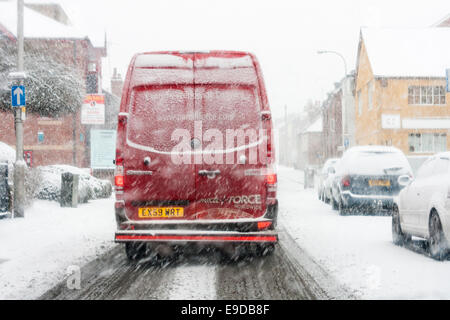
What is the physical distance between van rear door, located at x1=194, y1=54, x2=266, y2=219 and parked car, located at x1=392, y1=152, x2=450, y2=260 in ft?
7.83

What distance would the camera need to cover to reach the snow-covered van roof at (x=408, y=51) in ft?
119

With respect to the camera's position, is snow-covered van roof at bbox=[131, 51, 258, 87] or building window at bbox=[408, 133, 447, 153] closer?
snow-covered van roof at bbox=[131, 51, 258, 87]

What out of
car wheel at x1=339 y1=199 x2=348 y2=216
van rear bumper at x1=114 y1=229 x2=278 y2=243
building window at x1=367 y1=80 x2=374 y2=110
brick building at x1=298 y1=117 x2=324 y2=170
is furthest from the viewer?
brick building at x1=298 y1=117 x2=324 y2=170

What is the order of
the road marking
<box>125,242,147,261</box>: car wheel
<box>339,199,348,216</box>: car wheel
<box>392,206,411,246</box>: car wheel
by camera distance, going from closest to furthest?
the road marking, <box>125,242,147,261</box>: car wheel, <box>392,206,411,246</box>: car wheel, <box>339,199,348,216</box>: car wheel

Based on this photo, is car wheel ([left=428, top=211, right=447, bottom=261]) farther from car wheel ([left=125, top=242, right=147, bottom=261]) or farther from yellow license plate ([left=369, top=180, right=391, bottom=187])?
yellow license plate ([left=369, top=180, right=391, bottom=187])

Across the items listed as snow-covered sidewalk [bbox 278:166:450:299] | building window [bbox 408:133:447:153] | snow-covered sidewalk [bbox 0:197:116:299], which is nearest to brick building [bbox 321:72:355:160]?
building window [bbox 408:133:447:153]

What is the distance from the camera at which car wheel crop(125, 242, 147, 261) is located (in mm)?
7570

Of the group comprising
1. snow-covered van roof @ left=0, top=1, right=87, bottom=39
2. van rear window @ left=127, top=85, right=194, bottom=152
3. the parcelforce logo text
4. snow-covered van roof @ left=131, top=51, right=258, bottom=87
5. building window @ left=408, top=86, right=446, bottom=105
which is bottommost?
the parcelforce logo text

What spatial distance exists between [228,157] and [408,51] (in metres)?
34.5

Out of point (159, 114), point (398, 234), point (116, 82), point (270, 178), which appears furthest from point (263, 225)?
point (116, 82)

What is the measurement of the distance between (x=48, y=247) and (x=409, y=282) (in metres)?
5.44

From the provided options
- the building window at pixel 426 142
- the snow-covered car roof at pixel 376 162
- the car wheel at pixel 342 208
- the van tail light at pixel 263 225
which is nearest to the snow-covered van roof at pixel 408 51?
the building window at pixel 426 142

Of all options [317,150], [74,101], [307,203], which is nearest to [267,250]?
[307,203]

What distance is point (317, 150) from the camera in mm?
74625
